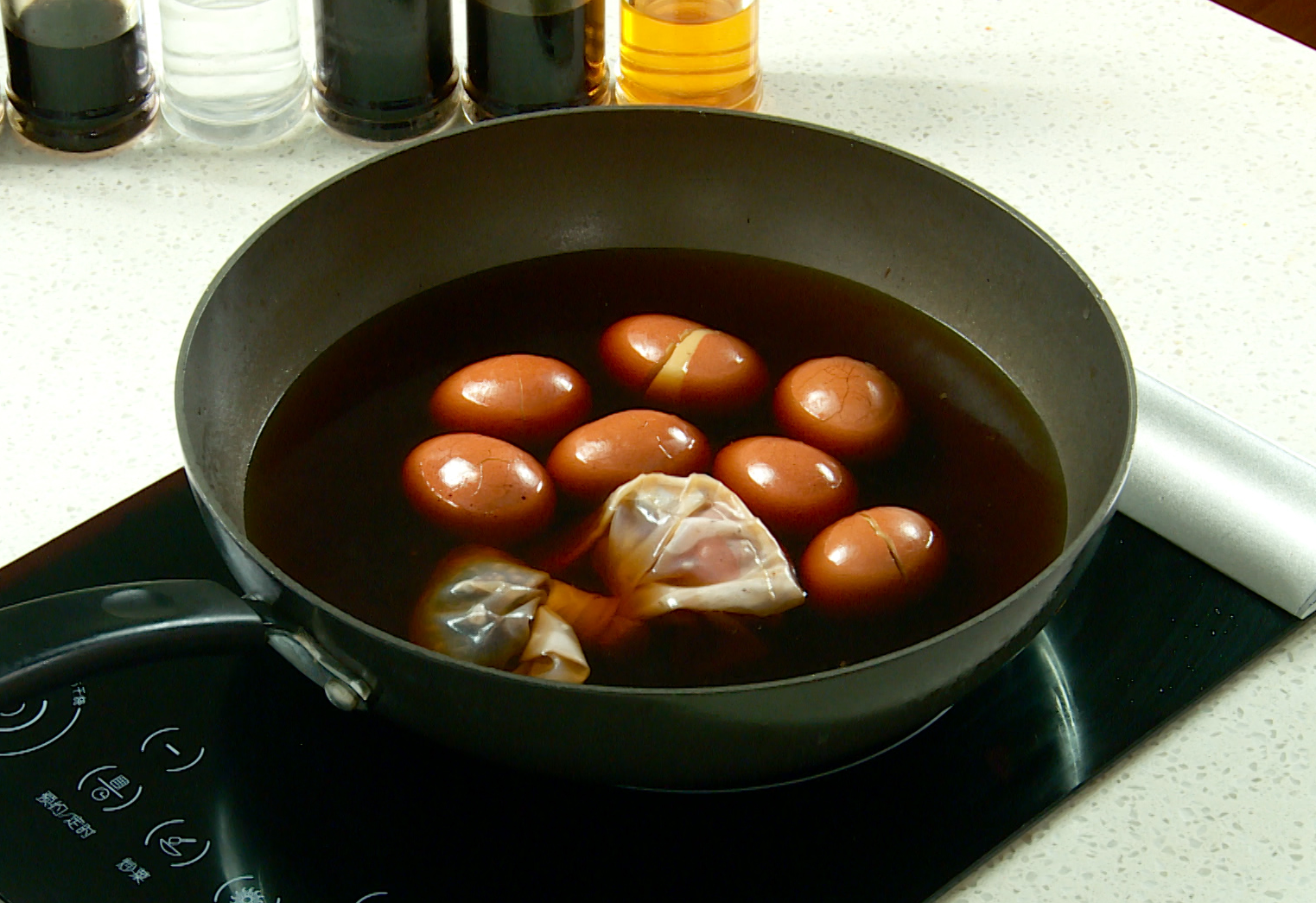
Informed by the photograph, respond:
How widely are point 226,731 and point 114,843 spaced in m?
0.07

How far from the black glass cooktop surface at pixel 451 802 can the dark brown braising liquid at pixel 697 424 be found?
5 cm

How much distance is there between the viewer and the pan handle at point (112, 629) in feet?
1.77

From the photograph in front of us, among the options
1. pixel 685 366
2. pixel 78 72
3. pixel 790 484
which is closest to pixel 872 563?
pixel 790 484

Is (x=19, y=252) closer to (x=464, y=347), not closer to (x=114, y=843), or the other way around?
(x=464, y=347)

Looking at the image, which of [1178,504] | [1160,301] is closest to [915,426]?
[1178,504]

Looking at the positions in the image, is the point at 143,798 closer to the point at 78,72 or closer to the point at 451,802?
the point at 451,802

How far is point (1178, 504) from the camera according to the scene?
2.67ft

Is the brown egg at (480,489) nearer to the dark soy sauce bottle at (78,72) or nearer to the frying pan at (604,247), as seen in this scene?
the frying pan at (604,247)

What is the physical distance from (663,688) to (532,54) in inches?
24.1

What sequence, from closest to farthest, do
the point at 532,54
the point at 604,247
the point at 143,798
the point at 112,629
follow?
the point at 112,629 → the point at 143,798 → the point at 604,247 → the point at 532,54

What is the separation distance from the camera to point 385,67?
1.08m

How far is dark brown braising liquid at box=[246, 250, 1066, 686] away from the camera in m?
0.73

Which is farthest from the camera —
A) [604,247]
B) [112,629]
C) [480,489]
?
[604,247]

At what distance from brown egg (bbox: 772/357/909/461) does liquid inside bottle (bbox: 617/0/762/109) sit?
0.33 meters
